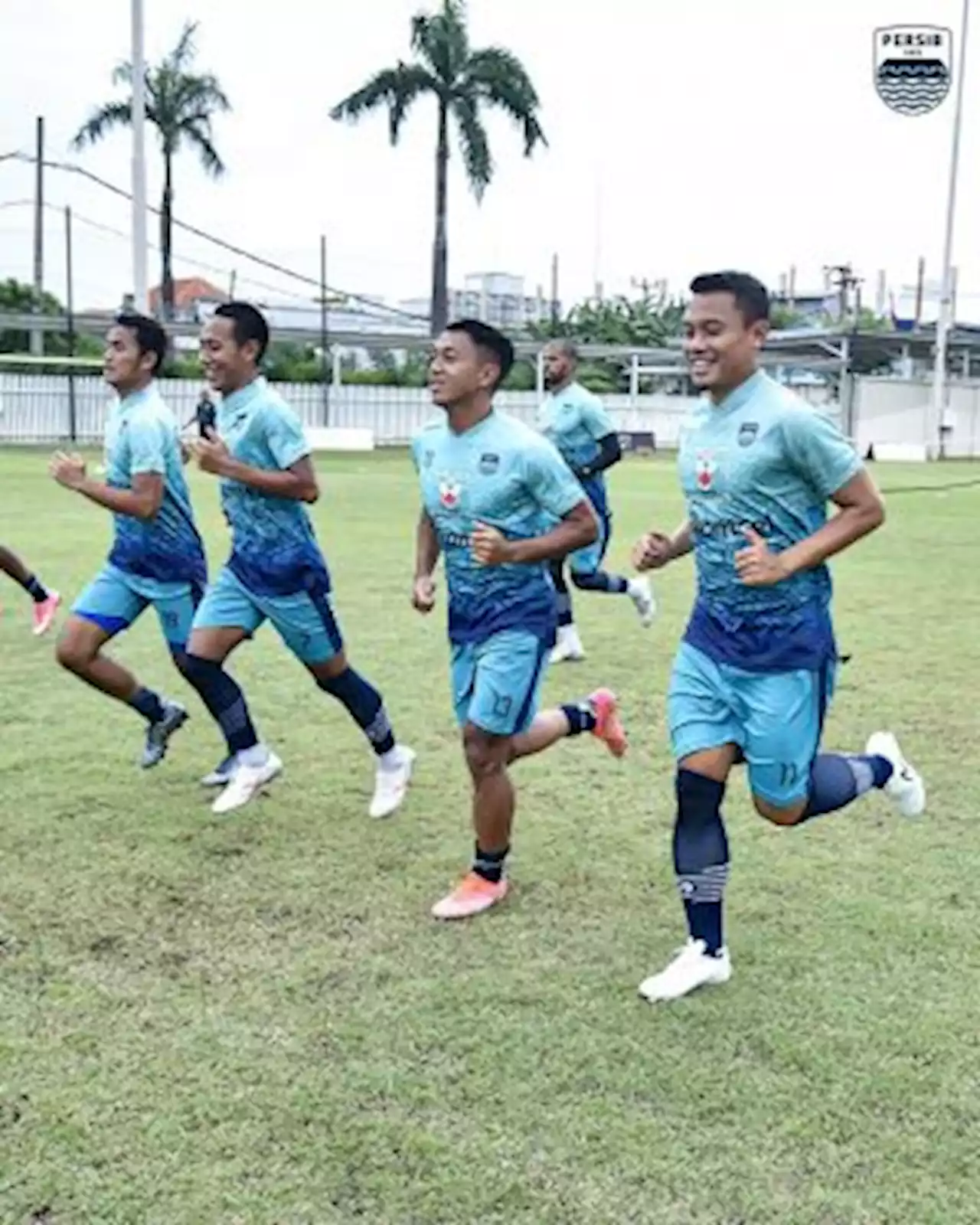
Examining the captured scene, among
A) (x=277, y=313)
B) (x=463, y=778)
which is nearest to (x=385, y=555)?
(x=463, y=778)

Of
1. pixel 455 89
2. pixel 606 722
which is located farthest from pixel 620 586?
pixel 455 89

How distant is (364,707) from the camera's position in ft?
19.8

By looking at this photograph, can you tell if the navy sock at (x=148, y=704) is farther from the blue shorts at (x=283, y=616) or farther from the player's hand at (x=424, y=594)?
the player's hand at (x=424, y=594)

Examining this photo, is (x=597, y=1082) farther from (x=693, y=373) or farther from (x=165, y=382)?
(x=165, y=382)

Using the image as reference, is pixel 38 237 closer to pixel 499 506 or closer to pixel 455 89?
pixel 455 89

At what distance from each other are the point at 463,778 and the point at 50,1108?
10.5 ft

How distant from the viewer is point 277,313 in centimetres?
6216

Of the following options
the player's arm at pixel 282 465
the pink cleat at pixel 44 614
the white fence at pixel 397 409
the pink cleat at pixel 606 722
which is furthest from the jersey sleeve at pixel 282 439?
the white fence at pixel 397 409

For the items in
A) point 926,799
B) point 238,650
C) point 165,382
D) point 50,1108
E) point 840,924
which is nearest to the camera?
point 50,1108

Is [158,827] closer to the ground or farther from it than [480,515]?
closer to the ground

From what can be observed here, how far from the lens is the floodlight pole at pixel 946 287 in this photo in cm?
4150

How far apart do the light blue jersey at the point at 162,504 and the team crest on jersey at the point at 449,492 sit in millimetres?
1553

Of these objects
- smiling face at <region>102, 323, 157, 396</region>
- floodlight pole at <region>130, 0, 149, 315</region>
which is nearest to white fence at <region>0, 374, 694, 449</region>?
floodlight pole at <region>130, 0, 149, 315</region>

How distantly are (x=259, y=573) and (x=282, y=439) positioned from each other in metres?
0.54
